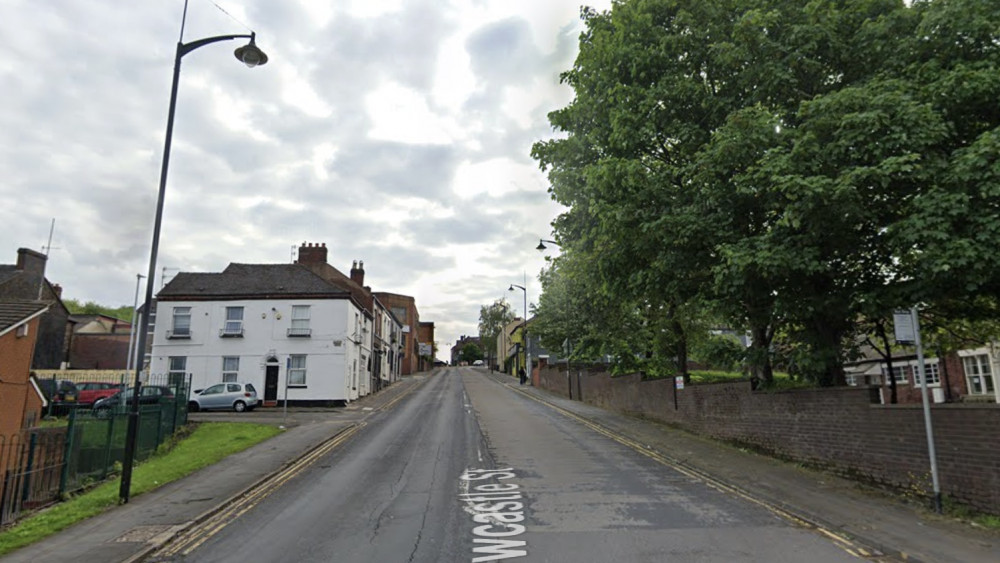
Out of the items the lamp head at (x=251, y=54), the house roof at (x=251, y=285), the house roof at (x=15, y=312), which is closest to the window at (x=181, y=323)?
the house roof at (x=251, y=285)

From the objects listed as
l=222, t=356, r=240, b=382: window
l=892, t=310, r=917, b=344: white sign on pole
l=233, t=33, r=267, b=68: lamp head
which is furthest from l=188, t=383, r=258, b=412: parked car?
l=892, t=310, r=917, b=344: white sign on pole

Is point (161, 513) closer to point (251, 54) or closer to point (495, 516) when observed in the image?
point (495, 516)

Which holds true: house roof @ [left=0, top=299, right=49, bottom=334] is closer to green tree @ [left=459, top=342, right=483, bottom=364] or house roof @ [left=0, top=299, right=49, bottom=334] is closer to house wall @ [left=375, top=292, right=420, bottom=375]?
house wall @ [left=375, top=292, right=420, bottom=375]

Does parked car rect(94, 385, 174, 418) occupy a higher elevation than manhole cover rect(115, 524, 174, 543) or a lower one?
higher

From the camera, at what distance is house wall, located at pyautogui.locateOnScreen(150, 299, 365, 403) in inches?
1291

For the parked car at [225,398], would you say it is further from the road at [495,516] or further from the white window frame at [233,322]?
the road at [495,516]

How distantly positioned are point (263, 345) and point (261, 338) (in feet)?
1.40

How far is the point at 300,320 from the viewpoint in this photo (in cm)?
3369

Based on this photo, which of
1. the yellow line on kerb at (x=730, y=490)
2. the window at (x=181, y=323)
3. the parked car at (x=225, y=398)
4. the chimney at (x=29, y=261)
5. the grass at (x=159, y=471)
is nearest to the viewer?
the yellow line on kerb at (x=730, y=490)

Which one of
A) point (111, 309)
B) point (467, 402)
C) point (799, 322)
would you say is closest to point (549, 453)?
point (799, 322)

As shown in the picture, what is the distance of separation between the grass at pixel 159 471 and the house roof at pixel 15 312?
498 centimetres

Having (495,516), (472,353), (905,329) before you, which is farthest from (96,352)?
(472,353)

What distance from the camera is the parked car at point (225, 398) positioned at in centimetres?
2961

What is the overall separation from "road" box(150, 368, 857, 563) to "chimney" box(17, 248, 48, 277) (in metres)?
39.5
